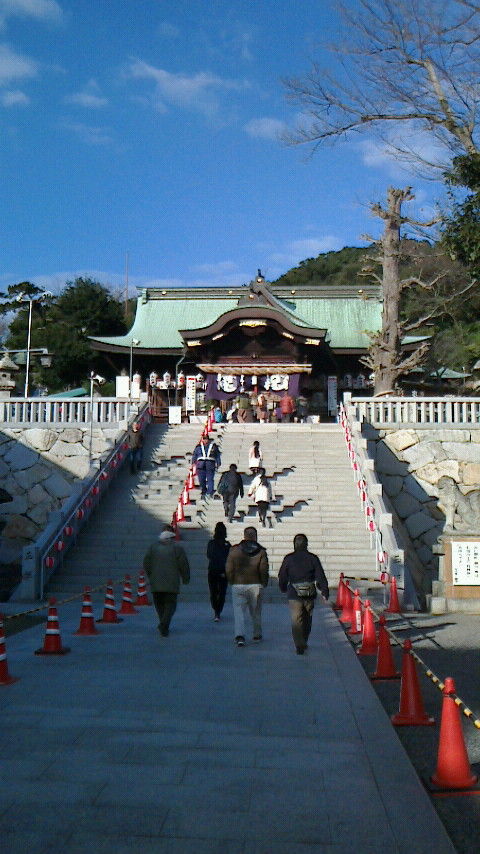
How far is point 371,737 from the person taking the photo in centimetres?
629

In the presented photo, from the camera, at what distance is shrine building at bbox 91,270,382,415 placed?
31938mm

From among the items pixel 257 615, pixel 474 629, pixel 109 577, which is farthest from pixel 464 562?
pixel 109 577

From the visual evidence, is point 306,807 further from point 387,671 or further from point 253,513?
point 253,513

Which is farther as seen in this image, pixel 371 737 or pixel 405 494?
pixel 405 494

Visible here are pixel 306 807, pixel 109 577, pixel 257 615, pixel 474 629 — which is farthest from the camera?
pixel 109 577

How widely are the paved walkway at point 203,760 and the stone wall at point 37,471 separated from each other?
14591 millimetres

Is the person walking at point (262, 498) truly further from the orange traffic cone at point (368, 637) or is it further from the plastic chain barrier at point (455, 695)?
the plastic chain barrier at point (455, 695)

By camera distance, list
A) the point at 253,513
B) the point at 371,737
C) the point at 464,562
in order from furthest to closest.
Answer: the point at 253,513, the point at 464,562, the point at 371,737

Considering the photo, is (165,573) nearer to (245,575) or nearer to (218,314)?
(245,575)

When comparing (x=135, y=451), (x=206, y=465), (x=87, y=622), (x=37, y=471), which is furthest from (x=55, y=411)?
(x=87, y=622)

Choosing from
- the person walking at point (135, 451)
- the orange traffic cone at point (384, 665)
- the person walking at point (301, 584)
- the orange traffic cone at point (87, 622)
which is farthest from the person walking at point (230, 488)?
the orange traffic cone at point (384, 665)

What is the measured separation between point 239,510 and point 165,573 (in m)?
9.54

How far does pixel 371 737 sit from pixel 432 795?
1.12m

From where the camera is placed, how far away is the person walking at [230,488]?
18.9 metres
